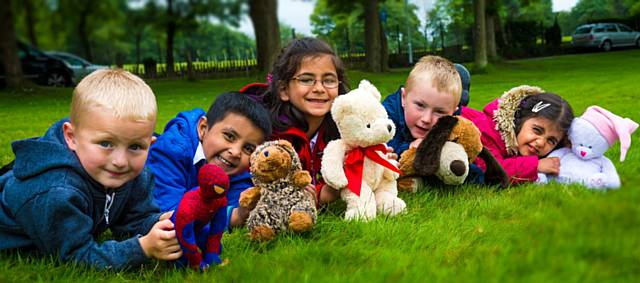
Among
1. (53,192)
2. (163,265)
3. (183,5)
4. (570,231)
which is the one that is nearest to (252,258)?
(163,265)

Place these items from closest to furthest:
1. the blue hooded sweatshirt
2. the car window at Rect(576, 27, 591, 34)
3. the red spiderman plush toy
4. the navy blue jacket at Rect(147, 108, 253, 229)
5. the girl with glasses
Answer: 1. the red spiderman plush toy
2. the blue hooded sweatshirt
3. the navy blue jacket at Rect(147, 108, 253, 229)
4. the girl with glasses
5. the car window at Rect(576, 27, 591, 34)

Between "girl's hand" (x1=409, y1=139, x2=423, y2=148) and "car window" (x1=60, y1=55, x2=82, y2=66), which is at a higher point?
"car window" (x1=60, y1=55, x2=82, y2=66)

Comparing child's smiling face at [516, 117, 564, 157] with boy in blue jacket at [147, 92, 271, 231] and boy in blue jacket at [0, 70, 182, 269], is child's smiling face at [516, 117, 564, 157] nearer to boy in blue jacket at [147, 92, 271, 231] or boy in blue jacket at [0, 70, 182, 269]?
boy in blue jacket at [147, 92, 271, 231]

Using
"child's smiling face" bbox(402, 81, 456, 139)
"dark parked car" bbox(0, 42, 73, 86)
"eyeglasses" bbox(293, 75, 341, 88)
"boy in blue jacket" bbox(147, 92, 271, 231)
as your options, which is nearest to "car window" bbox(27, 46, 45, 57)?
"dark parked car" bbox(0, 42, 73, 86)

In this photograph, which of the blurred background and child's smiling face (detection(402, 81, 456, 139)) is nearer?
child's smiling face (detection(402, 81, 456, 139))

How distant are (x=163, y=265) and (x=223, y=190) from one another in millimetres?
639

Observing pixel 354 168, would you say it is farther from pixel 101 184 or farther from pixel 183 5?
pixel 183 5

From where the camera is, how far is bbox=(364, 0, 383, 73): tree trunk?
80.0 ft

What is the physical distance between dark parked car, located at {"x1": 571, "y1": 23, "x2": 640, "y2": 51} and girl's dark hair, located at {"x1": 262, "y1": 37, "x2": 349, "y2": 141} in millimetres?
36093

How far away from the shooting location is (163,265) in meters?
2.73

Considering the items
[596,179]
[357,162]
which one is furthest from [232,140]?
[596,179]

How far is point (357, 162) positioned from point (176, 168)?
115 cm

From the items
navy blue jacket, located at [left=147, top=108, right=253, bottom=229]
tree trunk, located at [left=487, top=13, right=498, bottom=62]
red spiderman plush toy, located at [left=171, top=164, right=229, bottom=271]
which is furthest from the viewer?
tree trunk, located at [left=487, top=13, right=498, bottom=62]

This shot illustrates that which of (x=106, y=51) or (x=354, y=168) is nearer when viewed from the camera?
(x=354, y=168)
